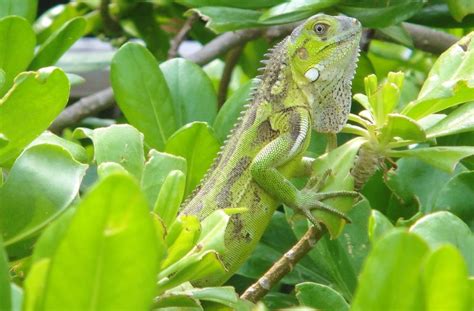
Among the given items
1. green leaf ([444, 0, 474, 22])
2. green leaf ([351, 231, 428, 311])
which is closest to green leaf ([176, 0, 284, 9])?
green leaf ([444, 0, 474, 22])

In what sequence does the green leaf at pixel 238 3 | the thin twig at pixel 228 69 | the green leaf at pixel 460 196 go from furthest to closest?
the thin twig at pixel 228 69
the green leaf at pixel 238 3
the green leaf at pixel 460 196

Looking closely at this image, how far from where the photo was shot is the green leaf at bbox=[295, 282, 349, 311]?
138cm

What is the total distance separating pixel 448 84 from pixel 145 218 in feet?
2.60

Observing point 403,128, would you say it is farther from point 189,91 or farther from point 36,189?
point 189,91

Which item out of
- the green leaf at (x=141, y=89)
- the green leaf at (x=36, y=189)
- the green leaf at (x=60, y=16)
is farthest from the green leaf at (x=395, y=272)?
the green leaf at (x=60, y=16)

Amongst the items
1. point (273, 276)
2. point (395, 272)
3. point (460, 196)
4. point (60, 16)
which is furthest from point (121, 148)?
point (60, 16)

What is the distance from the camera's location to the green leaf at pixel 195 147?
187 cm

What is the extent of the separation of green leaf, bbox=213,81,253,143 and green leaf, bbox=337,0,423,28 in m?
0.35

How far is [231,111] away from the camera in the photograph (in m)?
2.23

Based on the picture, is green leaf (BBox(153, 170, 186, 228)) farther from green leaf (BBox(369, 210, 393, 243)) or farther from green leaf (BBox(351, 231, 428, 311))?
green leaf (BBox(351, 231, 428, 311))

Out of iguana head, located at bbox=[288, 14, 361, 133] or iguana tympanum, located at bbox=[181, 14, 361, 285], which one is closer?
iguana tympanum, located at bbox=[181, 14, 361, 285]

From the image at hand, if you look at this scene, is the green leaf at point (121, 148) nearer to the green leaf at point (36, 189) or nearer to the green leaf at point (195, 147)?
the green leaf at point (36, 189)

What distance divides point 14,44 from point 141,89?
31 cm

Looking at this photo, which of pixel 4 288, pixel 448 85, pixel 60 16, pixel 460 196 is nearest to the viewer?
pixel 4 288
